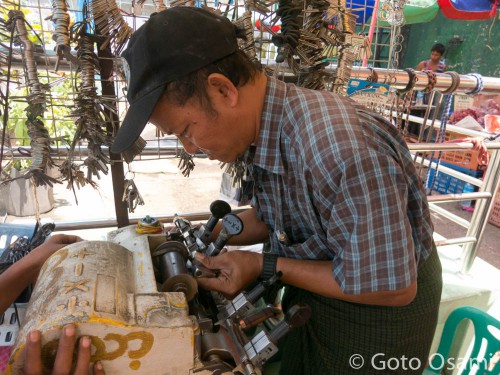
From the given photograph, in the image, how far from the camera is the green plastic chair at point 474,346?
1.46m

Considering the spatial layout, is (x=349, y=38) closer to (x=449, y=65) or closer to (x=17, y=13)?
(x=17, y=13)

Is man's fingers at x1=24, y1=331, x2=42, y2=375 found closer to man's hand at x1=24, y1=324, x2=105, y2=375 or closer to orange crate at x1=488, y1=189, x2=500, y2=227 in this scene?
man's hand at x1=24, y1=324, x2=105, y2=375

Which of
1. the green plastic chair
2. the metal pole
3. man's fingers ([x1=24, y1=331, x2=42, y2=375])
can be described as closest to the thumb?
man's fingers ([x1=24, y1=331, x2=42, y2=375])

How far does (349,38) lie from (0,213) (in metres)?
3.10

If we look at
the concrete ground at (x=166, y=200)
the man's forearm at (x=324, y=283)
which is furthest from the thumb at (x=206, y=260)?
the concrete ground at (x=166, y=200)

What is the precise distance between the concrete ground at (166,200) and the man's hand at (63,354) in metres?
2.42

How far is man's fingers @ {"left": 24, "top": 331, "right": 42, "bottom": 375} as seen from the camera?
64cm

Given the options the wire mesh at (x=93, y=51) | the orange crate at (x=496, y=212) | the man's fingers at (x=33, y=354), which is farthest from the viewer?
the orange crate at (x=496, y=212)

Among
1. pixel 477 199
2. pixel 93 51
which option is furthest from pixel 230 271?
pixel 477 199

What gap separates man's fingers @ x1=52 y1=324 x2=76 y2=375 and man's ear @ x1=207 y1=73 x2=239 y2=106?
20.7 inches

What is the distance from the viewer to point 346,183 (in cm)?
74

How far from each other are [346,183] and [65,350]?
0.60m

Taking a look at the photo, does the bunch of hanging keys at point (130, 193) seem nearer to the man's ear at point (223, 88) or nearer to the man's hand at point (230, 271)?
the man's hand at point (230, 271)

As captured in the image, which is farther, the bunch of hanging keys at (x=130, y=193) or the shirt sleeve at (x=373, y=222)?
the bunch of hanging keys at (x=130, y=193)
